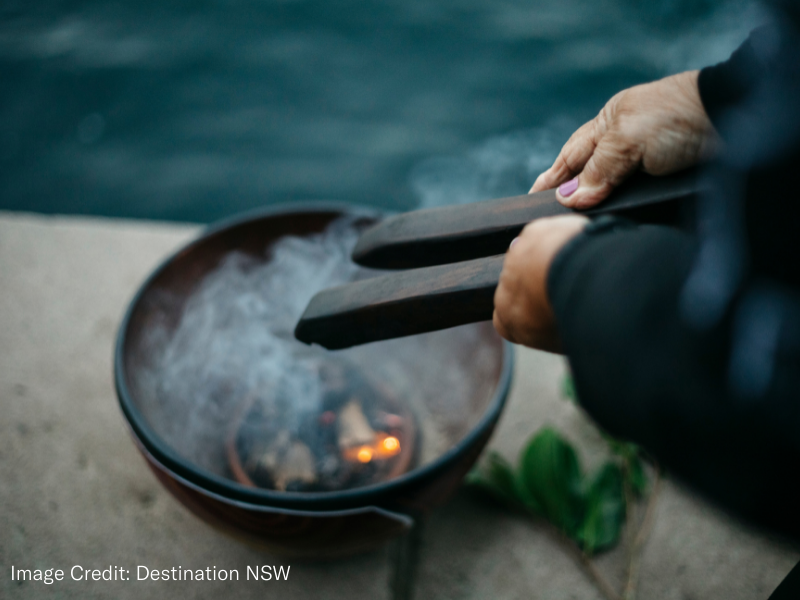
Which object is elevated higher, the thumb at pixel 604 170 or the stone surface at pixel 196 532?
the thumb at pixel 604 170

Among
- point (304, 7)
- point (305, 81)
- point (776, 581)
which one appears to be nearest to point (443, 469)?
point (776, 581)

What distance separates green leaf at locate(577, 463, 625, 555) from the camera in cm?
157

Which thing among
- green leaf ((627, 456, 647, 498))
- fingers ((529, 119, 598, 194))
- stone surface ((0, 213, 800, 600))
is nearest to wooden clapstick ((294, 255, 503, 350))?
fingers ((529, 119, 598, 194))

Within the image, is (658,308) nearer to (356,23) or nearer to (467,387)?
(467,387)

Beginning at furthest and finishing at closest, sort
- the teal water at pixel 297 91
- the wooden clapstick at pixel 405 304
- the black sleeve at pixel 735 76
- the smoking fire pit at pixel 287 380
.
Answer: the teal water at pixel 297 91 < the smoking fire pit at pixel 287 380 < the wooden clapstick at pixel 405 304 < the black sleeve at pixel 735 76

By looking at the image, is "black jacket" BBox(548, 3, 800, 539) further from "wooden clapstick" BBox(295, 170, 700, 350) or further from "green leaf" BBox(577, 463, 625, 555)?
"green leaf" BBox(577, 463, 625, 555)

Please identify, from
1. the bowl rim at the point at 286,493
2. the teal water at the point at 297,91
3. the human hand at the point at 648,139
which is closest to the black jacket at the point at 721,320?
the human hand at the point at 648,139

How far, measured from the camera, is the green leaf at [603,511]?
1.57 m

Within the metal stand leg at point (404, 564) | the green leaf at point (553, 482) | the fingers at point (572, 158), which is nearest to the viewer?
the fingers at point (572, 158)

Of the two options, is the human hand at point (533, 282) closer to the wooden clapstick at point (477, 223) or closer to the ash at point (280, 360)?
the wooden clapstick at point (477, 223)

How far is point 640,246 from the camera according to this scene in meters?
0.64

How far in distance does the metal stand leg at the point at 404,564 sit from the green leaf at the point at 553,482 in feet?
1.12

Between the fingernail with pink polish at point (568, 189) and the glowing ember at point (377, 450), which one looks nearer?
the fingernail with pink polish at point (568, 189)

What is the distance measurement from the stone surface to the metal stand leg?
2 centimetres
